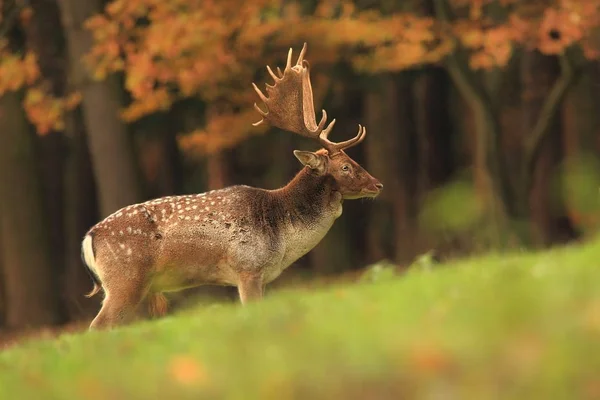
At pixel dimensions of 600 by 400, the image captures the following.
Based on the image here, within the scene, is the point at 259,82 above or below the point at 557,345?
above

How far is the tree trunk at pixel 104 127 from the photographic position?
58.6ft

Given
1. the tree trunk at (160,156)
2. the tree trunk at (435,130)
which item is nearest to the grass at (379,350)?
the tree trunk at (160,156)

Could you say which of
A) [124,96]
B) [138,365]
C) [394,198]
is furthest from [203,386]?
[394,198]

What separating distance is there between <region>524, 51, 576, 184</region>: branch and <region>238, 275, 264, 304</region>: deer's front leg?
28.0ft

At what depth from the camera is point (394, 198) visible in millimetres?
23844

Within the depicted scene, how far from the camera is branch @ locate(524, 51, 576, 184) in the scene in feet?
57.0

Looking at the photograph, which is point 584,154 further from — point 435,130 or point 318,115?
point 318,115

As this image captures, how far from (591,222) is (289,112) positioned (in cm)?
1220

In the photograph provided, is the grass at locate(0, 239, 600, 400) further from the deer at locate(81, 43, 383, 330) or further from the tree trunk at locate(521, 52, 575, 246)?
the tree trunk at locate(521, 52, 575, 246)

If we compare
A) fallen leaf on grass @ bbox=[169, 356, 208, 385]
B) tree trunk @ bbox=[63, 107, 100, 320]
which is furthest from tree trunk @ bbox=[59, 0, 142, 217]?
fallen leaf on grass @ bbox=[169, 356, 208, 385]

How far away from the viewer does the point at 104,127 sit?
1797 centimetres

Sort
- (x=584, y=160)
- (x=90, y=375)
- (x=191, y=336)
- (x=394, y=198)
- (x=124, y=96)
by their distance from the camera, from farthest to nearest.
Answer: (x=394, y=198) < (x=584, y=160) < (x=124, y=96) < (x=191, y=336) < (x=90, y=375)

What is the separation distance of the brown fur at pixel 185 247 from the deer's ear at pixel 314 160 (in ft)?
1.62

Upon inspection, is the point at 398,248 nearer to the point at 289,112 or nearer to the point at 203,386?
the point at 289,112
